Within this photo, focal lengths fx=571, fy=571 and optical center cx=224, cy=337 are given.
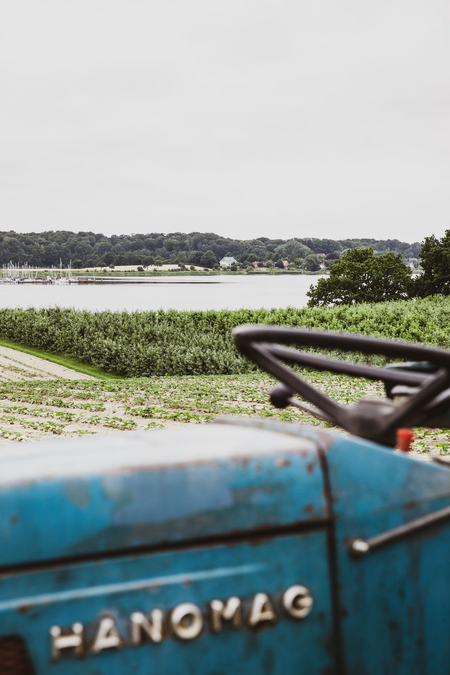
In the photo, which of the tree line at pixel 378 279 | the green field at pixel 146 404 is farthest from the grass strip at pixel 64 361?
the tree line at pixel 378 279

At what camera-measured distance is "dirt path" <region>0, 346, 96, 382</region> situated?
64.3 ft

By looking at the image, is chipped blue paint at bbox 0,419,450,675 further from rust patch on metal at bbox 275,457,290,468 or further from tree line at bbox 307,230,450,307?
tree line at bbox 307,230,450,307

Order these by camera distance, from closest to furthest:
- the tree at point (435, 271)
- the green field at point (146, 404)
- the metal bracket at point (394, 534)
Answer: the metal bracket at point (394, 534) < the green field at point (146, 404) < the tree at point (435, 271)

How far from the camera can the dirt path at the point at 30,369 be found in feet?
64.3

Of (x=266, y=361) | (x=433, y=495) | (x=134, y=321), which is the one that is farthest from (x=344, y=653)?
(x=134, y=321)

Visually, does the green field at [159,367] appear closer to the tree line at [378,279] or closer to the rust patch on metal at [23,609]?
the rust patch on metal at [23,609]

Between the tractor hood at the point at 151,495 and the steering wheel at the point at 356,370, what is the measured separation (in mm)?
175

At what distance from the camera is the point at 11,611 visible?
1023mm

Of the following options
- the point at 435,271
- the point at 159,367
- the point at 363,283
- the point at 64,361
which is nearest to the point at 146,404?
the point at 159,367

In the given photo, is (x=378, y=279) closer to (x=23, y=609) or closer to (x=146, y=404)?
(x=146, y=404)

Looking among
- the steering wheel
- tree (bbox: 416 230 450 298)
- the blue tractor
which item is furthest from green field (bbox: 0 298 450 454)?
tree (bbox: 416 230 450 298)

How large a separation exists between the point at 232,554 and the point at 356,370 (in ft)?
1.90

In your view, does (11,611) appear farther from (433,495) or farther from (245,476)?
(433,495)

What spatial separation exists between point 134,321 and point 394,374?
70.8ft
